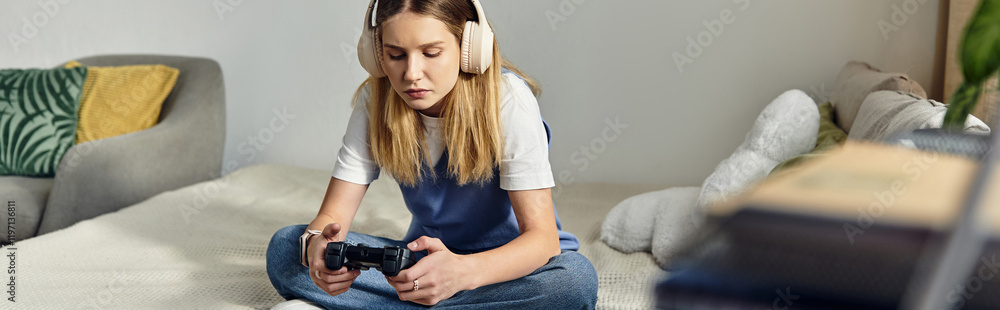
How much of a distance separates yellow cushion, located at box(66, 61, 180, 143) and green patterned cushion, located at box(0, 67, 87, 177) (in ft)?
0.10

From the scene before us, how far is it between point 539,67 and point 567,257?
1.21 metres

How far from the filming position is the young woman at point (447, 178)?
0.99m

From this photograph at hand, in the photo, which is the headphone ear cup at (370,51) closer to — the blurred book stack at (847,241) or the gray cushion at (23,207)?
the blurred book stack at (847,241)

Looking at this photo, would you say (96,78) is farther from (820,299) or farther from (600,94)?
(820,299)

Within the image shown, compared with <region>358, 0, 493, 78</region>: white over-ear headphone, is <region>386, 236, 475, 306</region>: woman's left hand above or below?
below

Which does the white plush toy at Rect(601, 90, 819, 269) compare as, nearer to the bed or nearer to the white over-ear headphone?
the bed

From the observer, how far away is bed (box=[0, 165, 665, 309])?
124 cm

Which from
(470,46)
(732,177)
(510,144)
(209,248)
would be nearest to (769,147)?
(732,177)

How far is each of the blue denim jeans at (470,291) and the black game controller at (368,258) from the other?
0.55 feet

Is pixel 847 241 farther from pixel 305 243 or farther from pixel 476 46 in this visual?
pixel 305 243

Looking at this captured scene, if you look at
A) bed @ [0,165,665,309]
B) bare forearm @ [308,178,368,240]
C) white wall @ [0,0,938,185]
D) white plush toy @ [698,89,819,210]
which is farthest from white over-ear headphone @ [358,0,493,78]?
white wall @ [0,0,938,185]

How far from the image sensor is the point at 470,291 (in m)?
1.06

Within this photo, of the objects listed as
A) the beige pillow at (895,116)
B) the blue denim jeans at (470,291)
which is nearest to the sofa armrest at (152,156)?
the blue denim jeans at (470,291)

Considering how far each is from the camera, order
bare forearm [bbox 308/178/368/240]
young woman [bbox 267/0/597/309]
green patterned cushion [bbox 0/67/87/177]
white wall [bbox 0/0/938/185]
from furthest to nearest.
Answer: green patterned cushion [bbox 0/67/87/177]
white wall [bbox 0/0/938/185]
bare forearm [bbox 308/178/368/240]
young woman [bbox 267/0/597/309]
